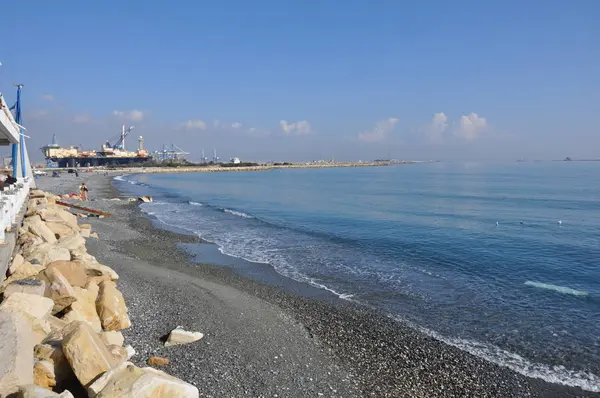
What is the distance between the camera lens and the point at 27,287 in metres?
8.12

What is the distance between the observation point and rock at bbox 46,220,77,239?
56.7 ft

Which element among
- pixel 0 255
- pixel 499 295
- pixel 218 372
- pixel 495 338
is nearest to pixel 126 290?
pixel 0 255

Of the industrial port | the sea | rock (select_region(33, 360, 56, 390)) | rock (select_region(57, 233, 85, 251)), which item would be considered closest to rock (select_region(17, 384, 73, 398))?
rock (select_region(33, 360, 56, 390))

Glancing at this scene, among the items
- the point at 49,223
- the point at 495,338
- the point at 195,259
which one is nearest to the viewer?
the point at 495,338

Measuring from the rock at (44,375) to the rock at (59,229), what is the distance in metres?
12.5

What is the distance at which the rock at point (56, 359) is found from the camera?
6082 mm

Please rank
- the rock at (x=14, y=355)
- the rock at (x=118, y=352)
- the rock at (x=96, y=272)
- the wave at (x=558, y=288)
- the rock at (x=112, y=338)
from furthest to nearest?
the wave at (x=558, y=288) < the rock at (x=96, y=272) < the rock at (x=112, y=338) < the rock at (x=118, y=352) < the rock at (x=14, y=355)

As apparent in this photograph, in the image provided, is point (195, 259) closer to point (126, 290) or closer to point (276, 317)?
point (126, 290)

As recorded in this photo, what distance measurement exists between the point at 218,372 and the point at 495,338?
811 centimetres

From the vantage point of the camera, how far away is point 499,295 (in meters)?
16.0

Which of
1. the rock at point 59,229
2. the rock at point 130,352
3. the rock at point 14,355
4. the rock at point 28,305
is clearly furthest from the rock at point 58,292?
the rock at point 59,229

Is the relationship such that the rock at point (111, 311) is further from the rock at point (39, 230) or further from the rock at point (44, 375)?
the rock at point (39, 230)

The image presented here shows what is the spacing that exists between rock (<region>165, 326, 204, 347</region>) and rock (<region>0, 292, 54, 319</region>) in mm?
2479

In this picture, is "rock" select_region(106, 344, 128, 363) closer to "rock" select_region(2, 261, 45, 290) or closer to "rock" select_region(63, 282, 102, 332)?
"rock" select_region(63, 282, 102, 332)
